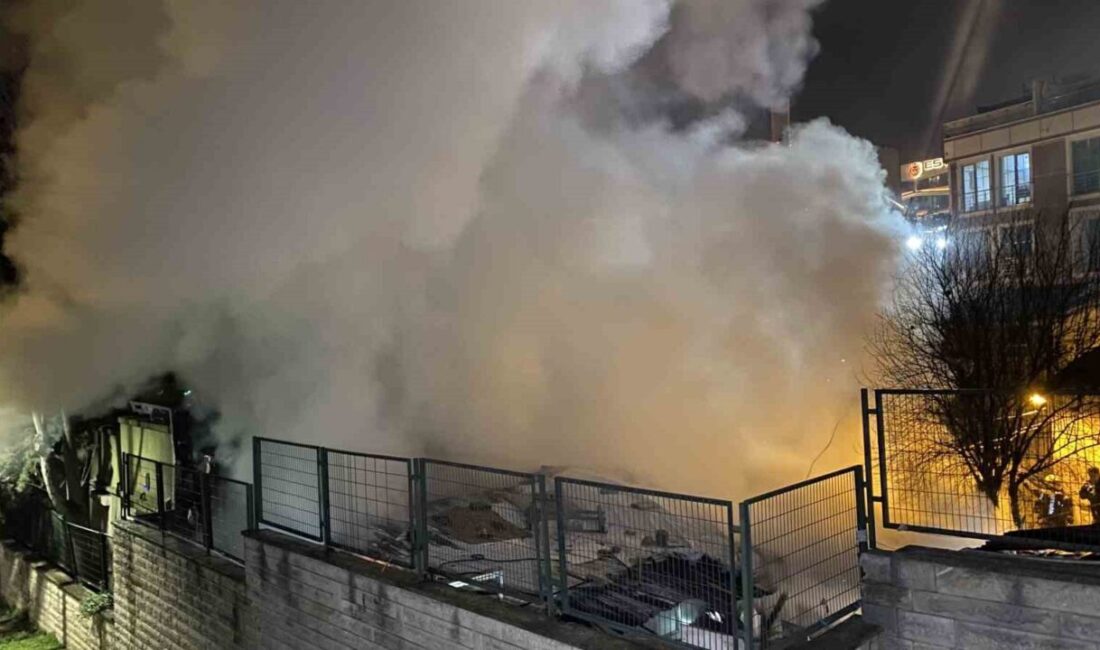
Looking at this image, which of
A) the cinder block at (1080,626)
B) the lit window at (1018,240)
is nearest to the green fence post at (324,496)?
the cinder block at (1080,626)

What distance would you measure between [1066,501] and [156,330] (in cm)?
725

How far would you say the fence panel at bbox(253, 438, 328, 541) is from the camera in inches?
225

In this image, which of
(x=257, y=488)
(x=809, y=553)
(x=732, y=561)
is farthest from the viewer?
(x=257, y=488)

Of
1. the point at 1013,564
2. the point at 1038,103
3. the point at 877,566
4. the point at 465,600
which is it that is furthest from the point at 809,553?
the point at 1038,103

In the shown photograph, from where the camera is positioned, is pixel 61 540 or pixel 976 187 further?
pixel 976 187

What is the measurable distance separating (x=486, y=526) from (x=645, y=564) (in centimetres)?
147

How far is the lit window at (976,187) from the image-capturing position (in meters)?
19.3

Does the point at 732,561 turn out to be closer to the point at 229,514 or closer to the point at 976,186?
the point at 229,514

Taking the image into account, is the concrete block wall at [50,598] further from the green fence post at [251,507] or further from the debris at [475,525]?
the debris at [475,525]

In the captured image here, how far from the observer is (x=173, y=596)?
6590mm

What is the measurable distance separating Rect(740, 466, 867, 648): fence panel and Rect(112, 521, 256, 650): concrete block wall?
3588 millimetres

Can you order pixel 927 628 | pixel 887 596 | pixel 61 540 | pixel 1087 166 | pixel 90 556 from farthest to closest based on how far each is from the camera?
pixel 1087 166, pixel 61 540, pixel 90 556, pixel 887 596, pixel 927 628

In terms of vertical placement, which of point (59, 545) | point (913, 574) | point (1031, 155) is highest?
point (1031, 155)

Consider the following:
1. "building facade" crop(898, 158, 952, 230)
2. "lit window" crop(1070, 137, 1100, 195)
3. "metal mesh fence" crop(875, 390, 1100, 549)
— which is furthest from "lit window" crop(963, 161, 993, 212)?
"metal mesh fence" crop(875, 390, 1100, 549)
